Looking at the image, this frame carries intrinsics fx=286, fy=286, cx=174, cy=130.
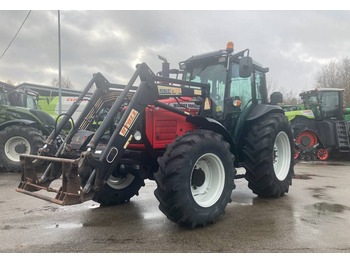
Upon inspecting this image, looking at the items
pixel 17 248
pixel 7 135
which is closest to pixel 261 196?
pixel 17 248

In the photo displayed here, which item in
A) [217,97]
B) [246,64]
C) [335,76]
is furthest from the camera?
[335,76]

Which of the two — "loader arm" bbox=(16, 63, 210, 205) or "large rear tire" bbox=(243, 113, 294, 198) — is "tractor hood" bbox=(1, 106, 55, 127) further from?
"large rear tire" bbox=(243, 113, 294, 198)

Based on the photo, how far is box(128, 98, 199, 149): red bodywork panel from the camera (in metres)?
3.93

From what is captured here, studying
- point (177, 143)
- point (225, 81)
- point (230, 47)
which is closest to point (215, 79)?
point (225, 81)

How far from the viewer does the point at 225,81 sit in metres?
4.88

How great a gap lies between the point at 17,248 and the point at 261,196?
12.7ft

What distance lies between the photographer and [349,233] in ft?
11.1

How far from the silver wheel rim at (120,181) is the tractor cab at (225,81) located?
172cm

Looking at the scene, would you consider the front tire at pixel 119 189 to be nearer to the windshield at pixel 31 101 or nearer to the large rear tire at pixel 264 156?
the large rear tire at pixel 264 156

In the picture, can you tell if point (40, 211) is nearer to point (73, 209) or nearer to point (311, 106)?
point (73, 209)

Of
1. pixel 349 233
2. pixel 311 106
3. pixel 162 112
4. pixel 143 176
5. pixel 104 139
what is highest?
pixel 311 106

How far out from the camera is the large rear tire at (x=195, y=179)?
327 cm

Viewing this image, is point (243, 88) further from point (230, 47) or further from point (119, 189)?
point (119, 189)

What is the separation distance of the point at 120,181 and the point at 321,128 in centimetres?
981
